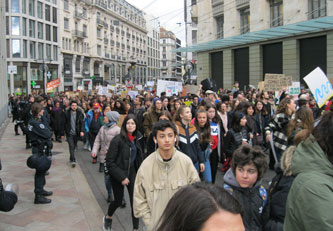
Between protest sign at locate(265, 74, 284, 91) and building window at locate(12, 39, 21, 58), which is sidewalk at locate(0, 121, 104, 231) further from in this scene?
building window at locate(12, 39, 21, 58)

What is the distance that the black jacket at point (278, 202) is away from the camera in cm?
277

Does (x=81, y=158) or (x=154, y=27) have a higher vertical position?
(x=154, y=27)

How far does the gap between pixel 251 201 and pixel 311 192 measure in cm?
114

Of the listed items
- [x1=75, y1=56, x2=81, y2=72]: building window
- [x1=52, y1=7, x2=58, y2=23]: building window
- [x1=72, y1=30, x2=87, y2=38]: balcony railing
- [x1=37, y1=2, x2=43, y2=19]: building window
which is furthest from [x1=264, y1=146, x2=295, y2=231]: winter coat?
[x1=72, y1=30, x2=87, y2=38]: balcony railing

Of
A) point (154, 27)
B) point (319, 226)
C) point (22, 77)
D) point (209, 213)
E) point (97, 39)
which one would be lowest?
point (319, 226)

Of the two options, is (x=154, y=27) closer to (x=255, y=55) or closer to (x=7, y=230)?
(x=255, y=55)

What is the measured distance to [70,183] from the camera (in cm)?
788

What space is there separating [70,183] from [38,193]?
143 centimetres

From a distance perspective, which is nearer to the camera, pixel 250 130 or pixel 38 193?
pixel 38 193

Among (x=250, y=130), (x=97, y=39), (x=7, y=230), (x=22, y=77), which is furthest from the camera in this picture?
(x=97, y=39)

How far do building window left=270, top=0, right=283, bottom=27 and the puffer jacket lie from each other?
24.8 m

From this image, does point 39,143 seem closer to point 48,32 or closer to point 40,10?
point 40,10

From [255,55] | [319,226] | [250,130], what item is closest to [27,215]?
[250,130]

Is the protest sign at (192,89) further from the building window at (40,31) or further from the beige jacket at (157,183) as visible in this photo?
the building window at (40,31)
